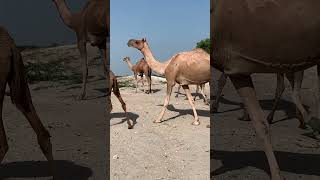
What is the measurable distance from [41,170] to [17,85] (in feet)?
4.82

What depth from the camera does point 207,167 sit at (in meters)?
5.41

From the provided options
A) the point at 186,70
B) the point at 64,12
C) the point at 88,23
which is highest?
the point at 64,12

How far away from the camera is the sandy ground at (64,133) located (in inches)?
202

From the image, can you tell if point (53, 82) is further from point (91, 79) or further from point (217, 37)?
point (217, 37)

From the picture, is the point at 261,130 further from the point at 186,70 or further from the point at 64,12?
the point at 64,12

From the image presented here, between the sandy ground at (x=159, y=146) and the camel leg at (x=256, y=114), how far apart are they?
132 centimetres

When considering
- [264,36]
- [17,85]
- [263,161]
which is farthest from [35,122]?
[263,161]

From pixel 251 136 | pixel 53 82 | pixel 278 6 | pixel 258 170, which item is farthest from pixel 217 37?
pixel 53 82

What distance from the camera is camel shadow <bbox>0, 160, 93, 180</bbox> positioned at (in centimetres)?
485

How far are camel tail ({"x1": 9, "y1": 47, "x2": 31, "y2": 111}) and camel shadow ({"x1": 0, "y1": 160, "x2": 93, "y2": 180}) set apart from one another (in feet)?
3.64

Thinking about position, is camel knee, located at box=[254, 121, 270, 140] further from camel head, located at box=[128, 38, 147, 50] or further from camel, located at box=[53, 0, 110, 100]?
camel head, located at box=[128, 38, 147, 50]

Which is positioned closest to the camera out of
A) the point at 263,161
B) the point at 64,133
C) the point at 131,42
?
the point at 263,161

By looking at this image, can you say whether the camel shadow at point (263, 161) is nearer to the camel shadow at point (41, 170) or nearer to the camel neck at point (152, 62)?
the camel shadow at point (41, 170)

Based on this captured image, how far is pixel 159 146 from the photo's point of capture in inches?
262
